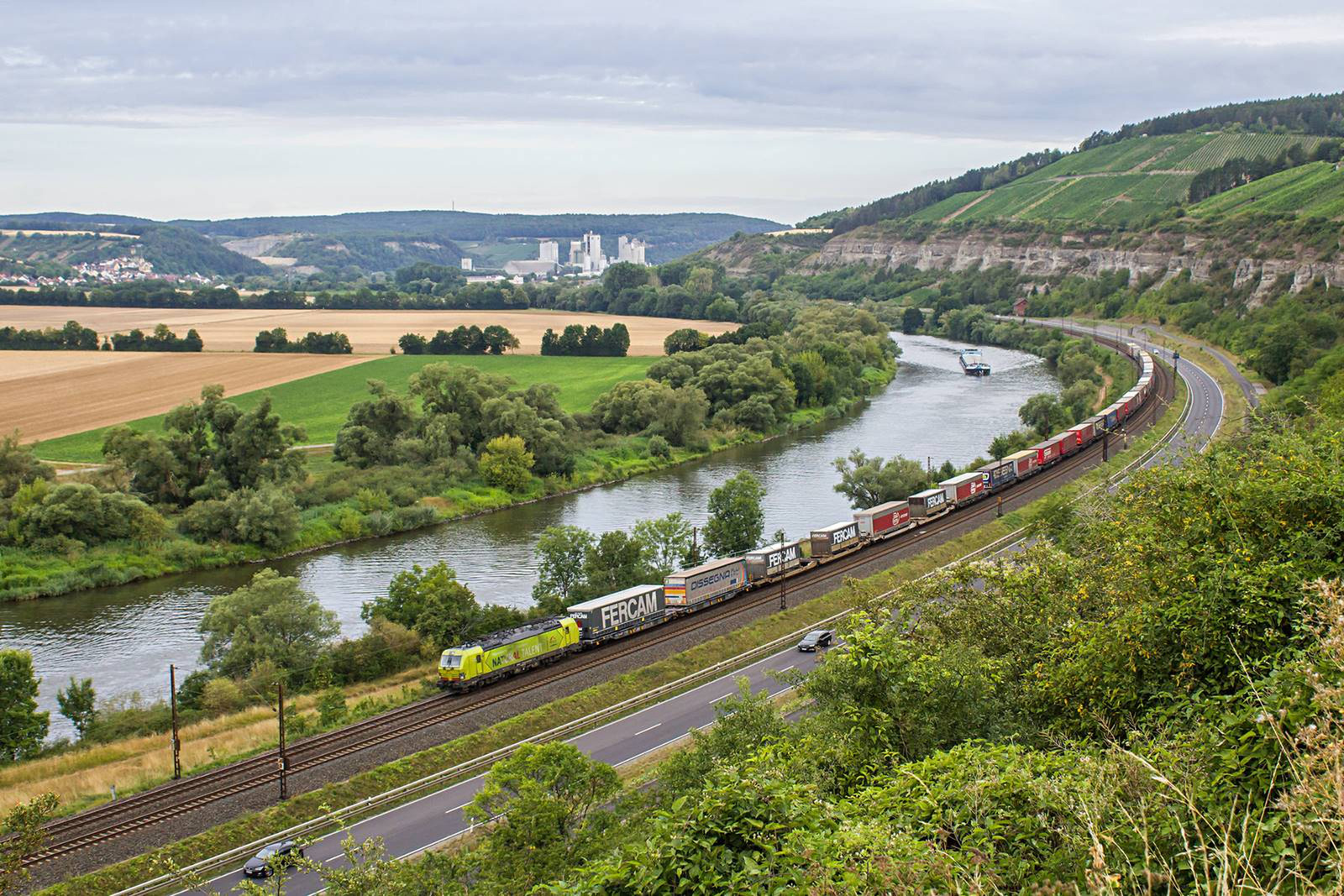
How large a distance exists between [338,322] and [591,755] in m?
118

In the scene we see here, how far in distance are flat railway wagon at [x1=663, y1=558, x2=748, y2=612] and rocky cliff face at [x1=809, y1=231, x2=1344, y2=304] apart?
Answer: 3011 inches

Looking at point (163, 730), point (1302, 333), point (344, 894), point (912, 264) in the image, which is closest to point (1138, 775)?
point (344, 894)

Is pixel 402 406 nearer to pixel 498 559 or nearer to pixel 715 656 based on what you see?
pixel 498 559

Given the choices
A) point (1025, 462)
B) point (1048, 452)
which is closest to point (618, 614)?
point (1025, 462)

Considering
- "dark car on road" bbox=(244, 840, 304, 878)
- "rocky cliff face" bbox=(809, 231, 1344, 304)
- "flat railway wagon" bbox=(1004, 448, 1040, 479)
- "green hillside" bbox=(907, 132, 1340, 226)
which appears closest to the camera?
"dark car on road" bbox=(244, 840, 304, 878)

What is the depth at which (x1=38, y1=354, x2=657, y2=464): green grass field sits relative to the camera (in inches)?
2667

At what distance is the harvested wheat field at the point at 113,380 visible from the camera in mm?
73375

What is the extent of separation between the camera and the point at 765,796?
35.7 feet

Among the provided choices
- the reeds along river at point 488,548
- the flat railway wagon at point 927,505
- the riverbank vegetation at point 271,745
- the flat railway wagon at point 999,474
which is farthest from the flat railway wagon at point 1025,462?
the riverbank vegetation at point 271,745

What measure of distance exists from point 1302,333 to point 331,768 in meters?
73.7

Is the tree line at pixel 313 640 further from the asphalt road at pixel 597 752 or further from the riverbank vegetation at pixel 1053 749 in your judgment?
the riverbank vegetation at pixel 1053 749

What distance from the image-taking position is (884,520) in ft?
160

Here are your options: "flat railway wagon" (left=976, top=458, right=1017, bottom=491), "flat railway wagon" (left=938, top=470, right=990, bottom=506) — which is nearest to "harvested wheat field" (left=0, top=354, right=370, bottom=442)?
"flat railway wagon" (left=938, top=470, right=990, bottom=506)

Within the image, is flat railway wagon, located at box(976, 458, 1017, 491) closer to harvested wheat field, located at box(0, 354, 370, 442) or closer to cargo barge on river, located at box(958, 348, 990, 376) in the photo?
cargo barge on river, located at box(958, 348, 990, 376)
